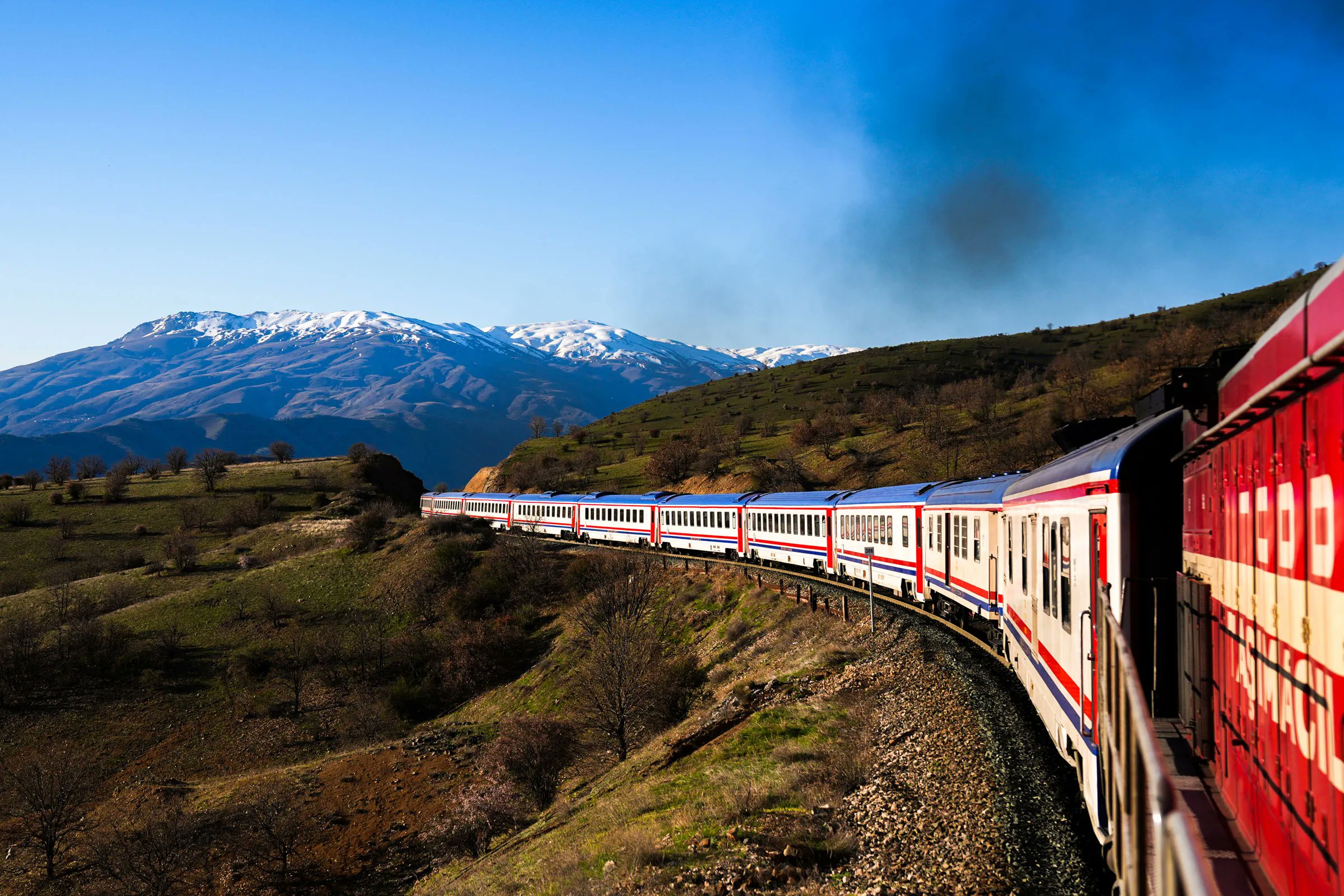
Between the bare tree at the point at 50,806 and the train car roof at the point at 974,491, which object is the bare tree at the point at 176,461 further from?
the train car roof at the point at 974,491

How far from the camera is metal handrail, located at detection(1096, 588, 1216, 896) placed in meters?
1.64

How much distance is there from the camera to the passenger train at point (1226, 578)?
3.16m

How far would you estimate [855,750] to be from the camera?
14445mm

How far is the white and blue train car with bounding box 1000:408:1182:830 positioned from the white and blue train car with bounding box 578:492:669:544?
130ft

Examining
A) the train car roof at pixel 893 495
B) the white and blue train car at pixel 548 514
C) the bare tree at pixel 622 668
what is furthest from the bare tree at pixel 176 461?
the train car roof at pixel 893 495

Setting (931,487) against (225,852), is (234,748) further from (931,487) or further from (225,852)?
(931,487)

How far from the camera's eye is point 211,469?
101500mm

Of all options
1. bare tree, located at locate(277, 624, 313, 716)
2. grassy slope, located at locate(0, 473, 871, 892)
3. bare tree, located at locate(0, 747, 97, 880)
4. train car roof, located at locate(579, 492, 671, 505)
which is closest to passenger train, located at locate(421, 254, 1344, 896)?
grassy slope, located at locate(0, 473, 871, 892)

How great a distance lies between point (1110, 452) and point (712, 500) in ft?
123

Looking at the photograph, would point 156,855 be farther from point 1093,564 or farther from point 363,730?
point 1093,564

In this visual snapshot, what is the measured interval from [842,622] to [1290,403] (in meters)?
23.1

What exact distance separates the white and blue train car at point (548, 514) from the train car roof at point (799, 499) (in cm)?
2300

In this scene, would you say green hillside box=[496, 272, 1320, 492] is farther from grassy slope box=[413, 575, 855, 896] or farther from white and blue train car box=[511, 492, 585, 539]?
grassy slope box=[413, 575, 855, 896]

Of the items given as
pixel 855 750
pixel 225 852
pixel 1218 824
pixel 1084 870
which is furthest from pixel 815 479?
pixel 1218 824
